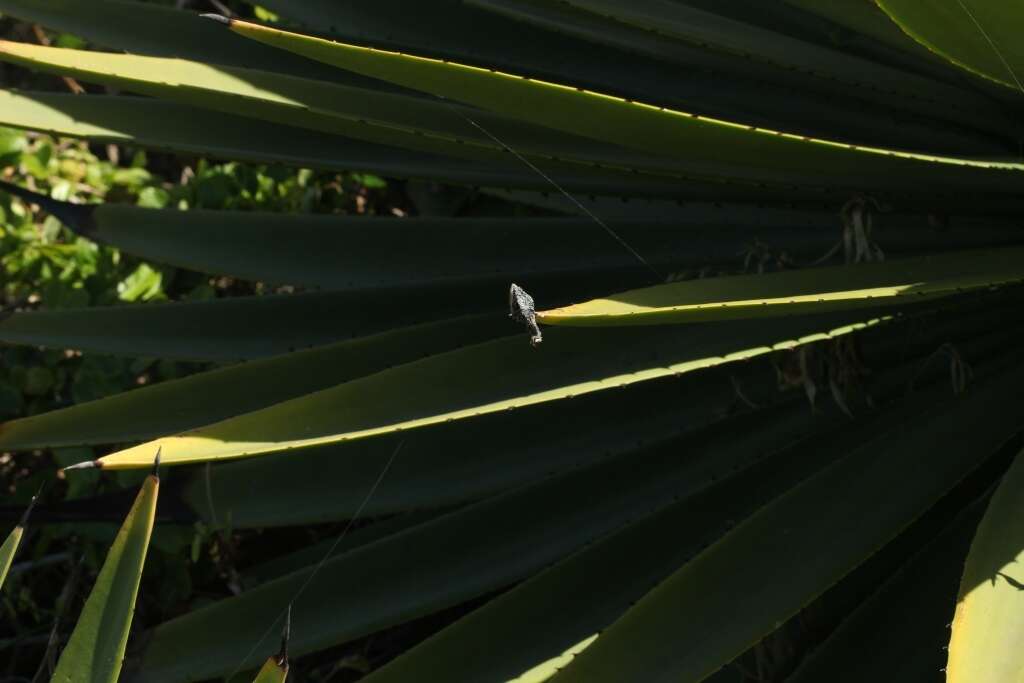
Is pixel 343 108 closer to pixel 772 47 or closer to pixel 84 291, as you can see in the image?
pixel 772 47

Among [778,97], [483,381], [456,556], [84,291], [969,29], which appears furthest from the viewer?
[84,291]

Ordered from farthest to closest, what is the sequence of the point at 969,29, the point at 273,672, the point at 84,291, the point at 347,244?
1. the point at 84,291
2. the point at 347,244
3. the point at 969,29
4. the point at 273,672

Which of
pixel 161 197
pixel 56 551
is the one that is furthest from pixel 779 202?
pixel 161 197

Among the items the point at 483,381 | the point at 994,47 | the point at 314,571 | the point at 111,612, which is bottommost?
the point at 314,571

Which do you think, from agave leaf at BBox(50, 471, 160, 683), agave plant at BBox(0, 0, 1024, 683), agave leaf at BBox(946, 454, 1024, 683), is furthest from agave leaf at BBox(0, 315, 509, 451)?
agave leaf at BBox(946, 454, 1024, 683)

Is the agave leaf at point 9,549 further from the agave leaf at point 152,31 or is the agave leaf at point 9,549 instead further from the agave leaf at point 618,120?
the agave leaf at point 152,31

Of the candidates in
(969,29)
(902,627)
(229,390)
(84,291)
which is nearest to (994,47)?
(969,29)

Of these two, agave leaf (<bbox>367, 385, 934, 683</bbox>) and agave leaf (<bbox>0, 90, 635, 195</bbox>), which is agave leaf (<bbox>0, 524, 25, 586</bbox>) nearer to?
agave leaf (<bbox>367, 385, 934, 683</bbox>)
